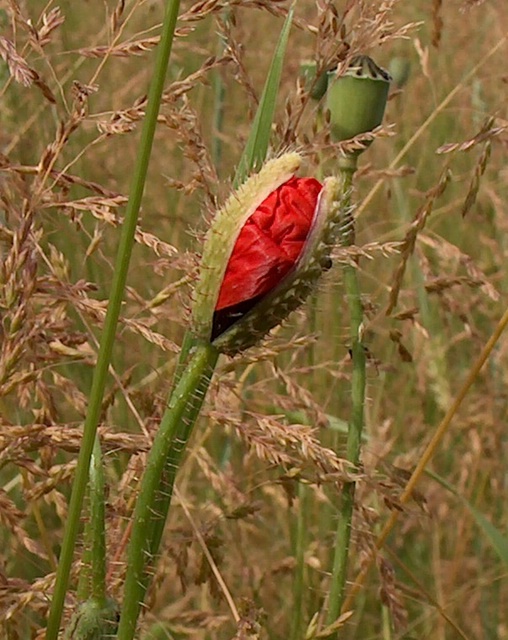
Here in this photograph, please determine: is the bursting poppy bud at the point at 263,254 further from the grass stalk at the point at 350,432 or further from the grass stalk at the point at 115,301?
the grass stalk at the point at 350,432

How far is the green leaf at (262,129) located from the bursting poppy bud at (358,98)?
0.44 feet

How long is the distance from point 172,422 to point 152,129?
0.21m

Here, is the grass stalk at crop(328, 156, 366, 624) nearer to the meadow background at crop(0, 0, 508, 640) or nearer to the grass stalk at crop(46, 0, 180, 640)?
the meadow background at crop(0, 0, 508, 640)

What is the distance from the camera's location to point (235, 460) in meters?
2.10

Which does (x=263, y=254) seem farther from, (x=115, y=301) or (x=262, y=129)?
(x=262, y=129)

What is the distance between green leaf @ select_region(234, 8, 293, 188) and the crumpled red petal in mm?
101

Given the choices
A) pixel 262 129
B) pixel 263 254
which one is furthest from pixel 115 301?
pixel 262 129

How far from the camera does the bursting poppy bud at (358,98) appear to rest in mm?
1091

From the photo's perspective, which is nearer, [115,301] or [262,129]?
[115,301]

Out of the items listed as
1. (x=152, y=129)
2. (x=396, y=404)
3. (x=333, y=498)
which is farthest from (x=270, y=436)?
(x=396, y=404)

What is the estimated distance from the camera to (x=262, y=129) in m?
0.92

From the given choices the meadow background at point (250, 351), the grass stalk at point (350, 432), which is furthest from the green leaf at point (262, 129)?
the grass stalk at point (350, 432)

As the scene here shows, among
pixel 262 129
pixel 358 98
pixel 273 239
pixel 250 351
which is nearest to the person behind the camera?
pixel 273 239

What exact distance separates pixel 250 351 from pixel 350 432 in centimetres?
17
